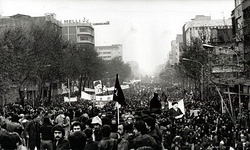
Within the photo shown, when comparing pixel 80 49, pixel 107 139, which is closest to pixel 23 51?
pixel 107 139

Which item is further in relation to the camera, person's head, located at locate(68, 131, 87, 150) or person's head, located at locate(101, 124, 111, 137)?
person's head, located at locate(101, 124, 111, 137)

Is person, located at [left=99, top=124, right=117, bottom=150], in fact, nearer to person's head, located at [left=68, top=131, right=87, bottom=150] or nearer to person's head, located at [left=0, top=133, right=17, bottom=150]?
person's head, located at [left=68, top=131, right=87, bottom=150]

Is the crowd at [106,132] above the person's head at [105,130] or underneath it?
underneath

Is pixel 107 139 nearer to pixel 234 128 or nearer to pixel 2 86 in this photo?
pixel 234 128

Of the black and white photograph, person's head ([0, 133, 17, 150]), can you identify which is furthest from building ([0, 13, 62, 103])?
person's head ([0, 133, 17, 150])

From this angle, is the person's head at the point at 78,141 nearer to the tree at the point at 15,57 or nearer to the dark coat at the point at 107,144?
the dark coat at the point at 107,144

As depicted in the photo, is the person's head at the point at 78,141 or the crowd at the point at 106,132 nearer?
the person's head at the point at 78,141

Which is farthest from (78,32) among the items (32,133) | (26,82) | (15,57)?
(32,133)

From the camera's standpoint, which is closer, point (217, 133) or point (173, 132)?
point (173, 132)

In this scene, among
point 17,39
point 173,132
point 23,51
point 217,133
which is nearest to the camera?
point 173,132

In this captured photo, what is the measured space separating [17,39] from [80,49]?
46971 millimetres

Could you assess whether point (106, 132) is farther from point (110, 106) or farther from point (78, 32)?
point (78, 32)

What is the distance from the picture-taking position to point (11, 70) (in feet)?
124

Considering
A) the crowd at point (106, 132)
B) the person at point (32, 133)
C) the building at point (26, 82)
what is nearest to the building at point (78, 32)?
the building at point (26, 82)
